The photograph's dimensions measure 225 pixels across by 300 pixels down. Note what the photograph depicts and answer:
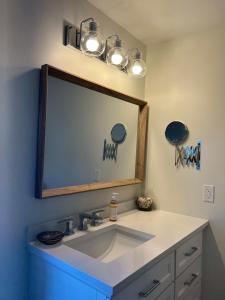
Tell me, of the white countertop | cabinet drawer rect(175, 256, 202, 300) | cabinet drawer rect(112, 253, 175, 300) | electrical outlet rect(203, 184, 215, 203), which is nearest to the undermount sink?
the white countertop

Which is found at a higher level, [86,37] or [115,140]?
[86,37]

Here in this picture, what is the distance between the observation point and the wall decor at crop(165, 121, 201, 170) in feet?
6.12

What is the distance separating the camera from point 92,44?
1496mm

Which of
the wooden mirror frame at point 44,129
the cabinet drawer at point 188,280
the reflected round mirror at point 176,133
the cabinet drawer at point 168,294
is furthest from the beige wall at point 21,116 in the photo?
the reflected round mirror at point 176,133

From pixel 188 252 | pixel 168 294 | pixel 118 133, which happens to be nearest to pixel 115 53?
pixel 118 133

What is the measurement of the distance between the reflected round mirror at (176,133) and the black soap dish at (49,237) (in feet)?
3.66

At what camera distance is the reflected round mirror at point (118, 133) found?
1.88 m

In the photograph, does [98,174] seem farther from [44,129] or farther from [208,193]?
[208,193]

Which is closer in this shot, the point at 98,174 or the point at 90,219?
the point at 90,219

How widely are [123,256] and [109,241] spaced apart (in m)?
0.43

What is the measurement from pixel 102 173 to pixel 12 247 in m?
0.75

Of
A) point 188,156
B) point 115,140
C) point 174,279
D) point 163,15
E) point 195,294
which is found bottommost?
point 195,294

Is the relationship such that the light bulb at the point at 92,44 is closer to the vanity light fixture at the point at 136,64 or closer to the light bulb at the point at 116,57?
the light bulb at the point at 116,57

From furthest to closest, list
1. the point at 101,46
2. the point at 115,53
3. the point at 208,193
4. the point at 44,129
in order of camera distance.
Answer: the point at 208,193 → the point at 115,53 → the point at 101,46 → the point at 44,129
